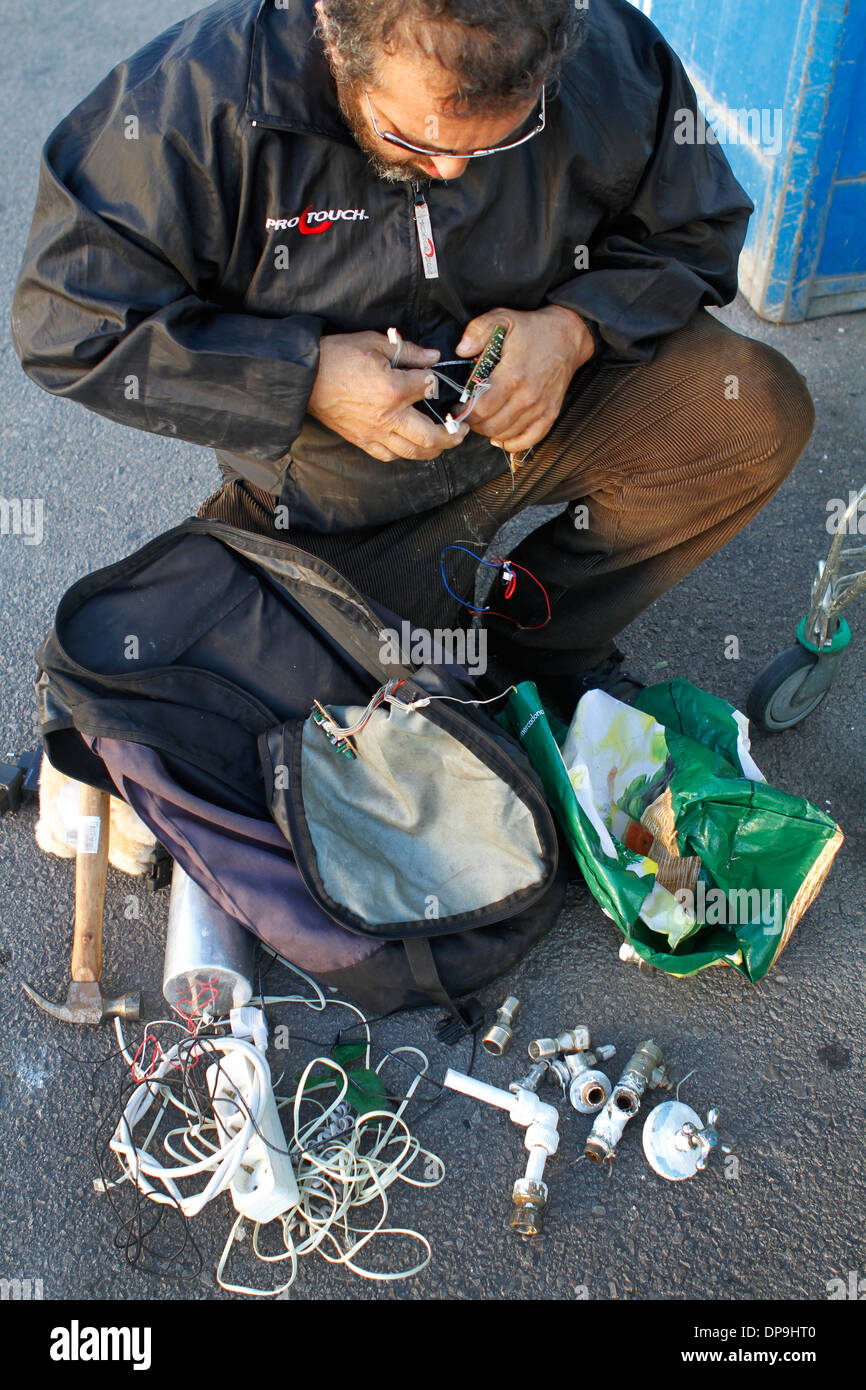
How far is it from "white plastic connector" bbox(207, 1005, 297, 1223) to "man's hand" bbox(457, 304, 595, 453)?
1322 mm

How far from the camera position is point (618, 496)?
7.34 ft

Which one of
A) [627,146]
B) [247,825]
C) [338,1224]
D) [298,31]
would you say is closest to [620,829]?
[247,825]

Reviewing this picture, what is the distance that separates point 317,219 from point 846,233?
227 cm

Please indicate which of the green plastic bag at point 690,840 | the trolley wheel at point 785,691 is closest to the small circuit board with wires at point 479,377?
the green plastic bag at point 690,840

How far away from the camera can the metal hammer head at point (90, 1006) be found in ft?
6.72

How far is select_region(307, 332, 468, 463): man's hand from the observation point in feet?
6.05

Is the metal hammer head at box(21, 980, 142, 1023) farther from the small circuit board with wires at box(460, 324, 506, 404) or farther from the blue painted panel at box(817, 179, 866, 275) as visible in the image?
the blue painted panel at box(817, 179, 866, 275)

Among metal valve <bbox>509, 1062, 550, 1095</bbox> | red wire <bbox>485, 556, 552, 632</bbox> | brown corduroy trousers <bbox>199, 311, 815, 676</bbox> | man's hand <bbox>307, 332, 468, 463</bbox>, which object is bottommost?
metal valve <bbox>509, 1062, 550, 1095</bbox>

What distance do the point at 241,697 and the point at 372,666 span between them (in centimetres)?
28

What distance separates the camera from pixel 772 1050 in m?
1.99

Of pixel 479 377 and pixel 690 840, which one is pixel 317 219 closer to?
pixel 479 377

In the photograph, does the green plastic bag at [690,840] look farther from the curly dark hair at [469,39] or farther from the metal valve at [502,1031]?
the curly dark hair at [469,39]

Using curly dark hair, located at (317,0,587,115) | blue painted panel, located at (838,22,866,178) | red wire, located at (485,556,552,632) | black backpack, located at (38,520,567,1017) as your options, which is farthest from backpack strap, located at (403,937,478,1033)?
blue painted panel, located at (838,22,866,178)

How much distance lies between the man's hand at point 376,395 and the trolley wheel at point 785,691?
957 millimetres
